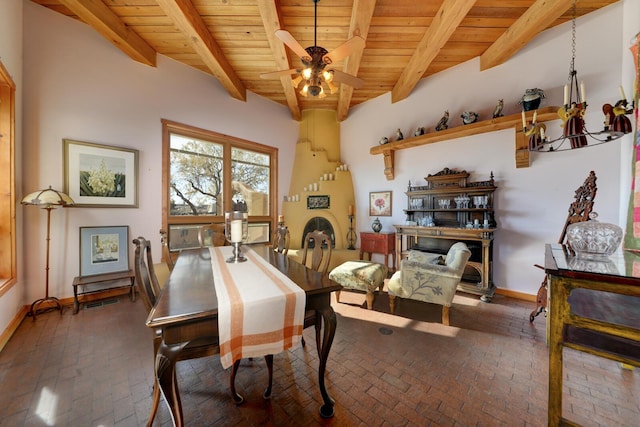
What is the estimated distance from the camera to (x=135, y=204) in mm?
3279

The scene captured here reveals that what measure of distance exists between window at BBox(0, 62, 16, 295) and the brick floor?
68 cm

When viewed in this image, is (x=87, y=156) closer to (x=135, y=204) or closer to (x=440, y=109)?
(x=135, y=204)

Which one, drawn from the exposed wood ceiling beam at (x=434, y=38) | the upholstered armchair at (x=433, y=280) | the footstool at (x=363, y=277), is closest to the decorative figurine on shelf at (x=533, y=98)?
the exposed wood ceiling beam at (x=434, y=38)

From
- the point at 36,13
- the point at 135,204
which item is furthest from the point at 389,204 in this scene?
the point at 36,13

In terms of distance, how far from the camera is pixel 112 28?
2672 millimetres

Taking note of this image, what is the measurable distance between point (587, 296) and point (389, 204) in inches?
139

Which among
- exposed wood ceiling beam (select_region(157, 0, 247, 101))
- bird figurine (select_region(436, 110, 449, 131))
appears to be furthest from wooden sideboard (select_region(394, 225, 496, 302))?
exposed wood ceiling beam (select_region(157, 0, 247, 101))

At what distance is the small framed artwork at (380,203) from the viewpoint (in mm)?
4698

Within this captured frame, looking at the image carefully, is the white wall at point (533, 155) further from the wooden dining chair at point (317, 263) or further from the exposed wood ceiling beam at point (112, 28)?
the exposed wood ceiling beam at point (112, 28)

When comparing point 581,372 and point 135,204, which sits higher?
point 135,204

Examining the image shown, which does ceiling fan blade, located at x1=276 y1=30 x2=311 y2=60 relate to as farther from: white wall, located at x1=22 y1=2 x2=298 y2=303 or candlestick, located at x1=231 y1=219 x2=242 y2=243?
white wall, located at x1=22 y1=2 x2=298 y2=303

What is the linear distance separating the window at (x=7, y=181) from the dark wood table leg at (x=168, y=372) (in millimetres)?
2671

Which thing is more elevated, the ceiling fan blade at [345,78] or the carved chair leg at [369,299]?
the ceiling fan blade at [345,78]

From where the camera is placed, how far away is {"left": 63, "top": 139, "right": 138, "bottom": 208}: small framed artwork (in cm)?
282
